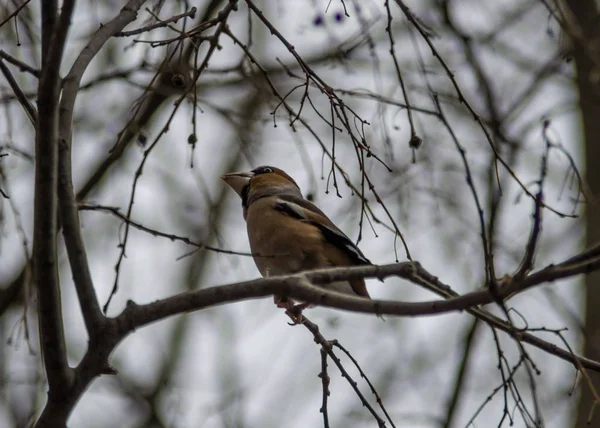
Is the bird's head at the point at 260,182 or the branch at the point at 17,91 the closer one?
the branch at the point at 17,91

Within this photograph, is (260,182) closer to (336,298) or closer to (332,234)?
(332,234)

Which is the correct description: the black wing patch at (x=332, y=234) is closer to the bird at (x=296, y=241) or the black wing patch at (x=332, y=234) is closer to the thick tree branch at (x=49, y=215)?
the bird at (x=296, y=241)

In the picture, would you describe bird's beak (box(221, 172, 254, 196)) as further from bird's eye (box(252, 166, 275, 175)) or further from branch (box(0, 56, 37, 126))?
branch (box(0, 56, 37, 126))

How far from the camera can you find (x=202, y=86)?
8570 millimetres

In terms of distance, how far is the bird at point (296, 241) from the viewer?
17.5 ft

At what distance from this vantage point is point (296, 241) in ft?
17.8

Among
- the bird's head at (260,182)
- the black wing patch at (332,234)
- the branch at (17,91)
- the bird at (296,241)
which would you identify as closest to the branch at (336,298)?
the branch at (17,91)

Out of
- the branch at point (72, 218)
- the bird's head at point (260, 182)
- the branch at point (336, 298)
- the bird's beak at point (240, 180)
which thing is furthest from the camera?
the bird's beak at point (240, 180)

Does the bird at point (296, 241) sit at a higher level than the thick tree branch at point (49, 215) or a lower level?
higher

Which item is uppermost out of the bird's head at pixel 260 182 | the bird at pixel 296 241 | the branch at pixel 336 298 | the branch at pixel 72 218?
the bird's head at pixel 260 182

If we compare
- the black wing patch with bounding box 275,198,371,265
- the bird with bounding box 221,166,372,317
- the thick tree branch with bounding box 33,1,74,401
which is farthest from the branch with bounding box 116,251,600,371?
the black wing patch with bounding box 275,198,371,265

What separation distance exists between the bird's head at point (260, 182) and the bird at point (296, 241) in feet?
1.49

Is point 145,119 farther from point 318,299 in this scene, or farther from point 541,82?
point 541,82

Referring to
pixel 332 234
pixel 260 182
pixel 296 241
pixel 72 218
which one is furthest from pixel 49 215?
pixel 260 182
